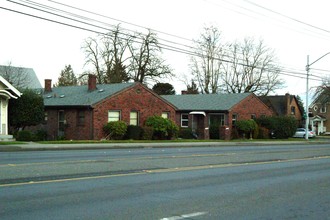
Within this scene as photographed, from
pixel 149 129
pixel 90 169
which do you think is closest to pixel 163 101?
pixel 149 129

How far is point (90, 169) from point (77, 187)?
3.30 m

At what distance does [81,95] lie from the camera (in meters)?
37.0

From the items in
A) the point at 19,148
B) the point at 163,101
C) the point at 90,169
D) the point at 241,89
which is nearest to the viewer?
the point at 90,169

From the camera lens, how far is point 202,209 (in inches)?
311

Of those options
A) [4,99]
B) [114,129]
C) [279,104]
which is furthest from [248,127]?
[279,104]

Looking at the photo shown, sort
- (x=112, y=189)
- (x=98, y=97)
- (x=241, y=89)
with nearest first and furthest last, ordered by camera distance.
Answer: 1. (x=112, y=189)
2. (x=98, y=97)
3. (x=241, y=89)

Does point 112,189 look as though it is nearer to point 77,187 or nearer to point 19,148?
point 77,187

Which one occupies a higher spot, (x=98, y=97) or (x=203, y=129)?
(x=98, y=97)

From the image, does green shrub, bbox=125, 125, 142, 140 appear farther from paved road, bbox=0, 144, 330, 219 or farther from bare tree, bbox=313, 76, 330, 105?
bare tree, bbox=313, 76, 330, 105

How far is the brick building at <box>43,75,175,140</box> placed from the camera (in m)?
33.5

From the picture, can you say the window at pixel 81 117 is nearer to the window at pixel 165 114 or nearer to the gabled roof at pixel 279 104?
the window at pixel 165 114

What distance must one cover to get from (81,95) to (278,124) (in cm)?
2074

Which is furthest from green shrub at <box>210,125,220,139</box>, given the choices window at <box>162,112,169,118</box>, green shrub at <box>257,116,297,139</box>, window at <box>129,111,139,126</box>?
window at <box>129,111,139,126</box>

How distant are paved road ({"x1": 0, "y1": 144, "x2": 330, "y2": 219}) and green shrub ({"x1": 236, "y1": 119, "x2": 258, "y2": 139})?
27491 millimetres
